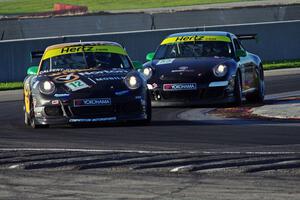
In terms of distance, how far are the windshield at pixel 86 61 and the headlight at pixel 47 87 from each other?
101 cm

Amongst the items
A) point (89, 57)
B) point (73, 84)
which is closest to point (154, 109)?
point (89, 57)

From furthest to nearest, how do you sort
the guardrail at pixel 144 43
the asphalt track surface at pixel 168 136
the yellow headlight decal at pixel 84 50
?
the guardrail at pixel 144 43
the yellow headlight decal at pixel 84 50
the asphalt track surface at pixel 168 136

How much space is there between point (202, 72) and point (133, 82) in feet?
10.2

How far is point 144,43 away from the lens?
1051 inches

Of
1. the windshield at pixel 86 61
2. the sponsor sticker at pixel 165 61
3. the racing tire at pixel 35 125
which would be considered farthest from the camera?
the sponsor sticker at pixel 165 61

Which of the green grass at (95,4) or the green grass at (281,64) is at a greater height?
the green grass at (281,64)

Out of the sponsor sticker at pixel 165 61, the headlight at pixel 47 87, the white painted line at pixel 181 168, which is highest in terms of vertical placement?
the white painted line at pixel 181 168

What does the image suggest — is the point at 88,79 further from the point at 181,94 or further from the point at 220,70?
the point at 220,70

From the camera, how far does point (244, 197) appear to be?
827 centimetres

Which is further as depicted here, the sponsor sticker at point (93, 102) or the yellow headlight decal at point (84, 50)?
the yellow headlight decal at point (84, 50)

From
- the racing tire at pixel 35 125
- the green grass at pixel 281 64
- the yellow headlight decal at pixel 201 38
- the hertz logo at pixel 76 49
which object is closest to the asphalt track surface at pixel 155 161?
the racing tire at pixel 35 125

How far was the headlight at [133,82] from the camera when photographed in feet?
46.6

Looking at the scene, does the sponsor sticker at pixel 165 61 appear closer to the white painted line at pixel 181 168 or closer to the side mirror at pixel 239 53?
the side mirror at pixel 239 53

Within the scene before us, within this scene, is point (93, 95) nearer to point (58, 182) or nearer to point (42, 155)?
point (42, 155)
